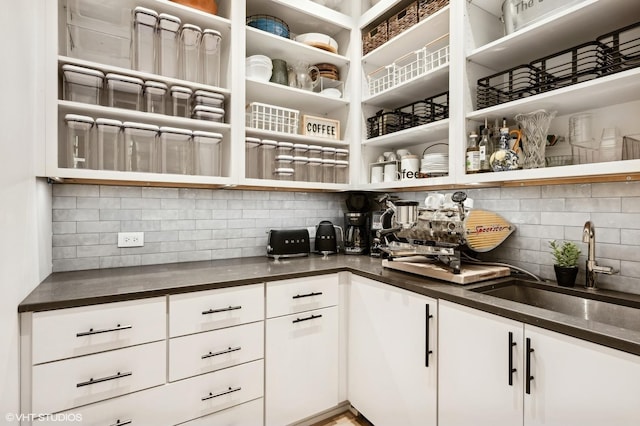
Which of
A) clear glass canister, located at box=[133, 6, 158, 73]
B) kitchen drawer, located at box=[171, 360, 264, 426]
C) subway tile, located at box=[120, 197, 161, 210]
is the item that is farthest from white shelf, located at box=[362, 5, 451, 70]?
kitchen drawer, located at box=[171, 360, 264, 426]

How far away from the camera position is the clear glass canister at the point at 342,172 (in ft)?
7.75

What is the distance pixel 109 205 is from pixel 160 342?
917 mm

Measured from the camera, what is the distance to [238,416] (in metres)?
1.62

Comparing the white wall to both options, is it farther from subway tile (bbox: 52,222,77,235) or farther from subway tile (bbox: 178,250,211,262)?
subway tile (bbox: 178,250,211,262)

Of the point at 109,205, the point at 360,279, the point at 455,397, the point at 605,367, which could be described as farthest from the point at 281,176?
the point at 605,367

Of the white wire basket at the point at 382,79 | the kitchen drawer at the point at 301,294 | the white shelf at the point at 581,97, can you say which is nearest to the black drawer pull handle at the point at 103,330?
the kitchen drawer at the point at 301,294

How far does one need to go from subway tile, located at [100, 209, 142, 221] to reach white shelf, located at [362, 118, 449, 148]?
1.55 m

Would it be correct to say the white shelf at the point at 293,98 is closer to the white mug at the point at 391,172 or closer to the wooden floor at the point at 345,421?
the white mug at the point at 391,172

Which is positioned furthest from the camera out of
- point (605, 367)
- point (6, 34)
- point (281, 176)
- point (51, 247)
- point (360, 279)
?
point (281, 176)

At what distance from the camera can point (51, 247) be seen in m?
1.73

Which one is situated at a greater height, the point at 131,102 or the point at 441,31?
the point at 441,31

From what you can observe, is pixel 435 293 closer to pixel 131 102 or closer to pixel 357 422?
pixel 357 422

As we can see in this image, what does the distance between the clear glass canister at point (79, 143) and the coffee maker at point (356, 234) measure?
1.65 meters
